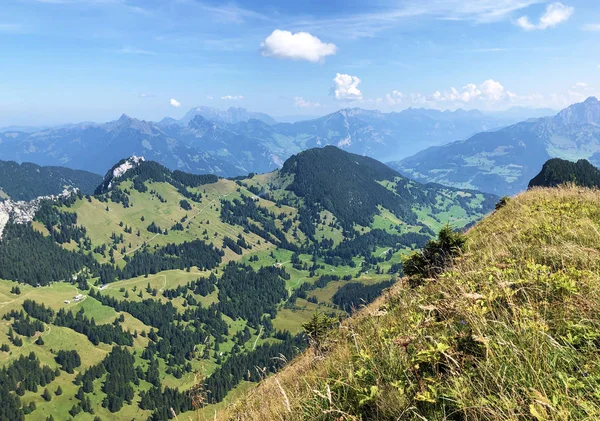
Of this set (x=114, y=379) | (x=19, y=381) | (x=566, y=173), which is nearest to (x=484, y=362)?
(x=566, y=173)

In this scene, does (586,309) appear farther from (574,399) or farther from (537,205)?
(537,205)

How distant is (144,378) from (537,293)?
220 meters

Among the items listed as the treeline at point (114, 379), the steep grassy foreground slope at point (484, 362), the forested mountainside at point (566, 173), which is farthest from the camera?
the treeline at point (114, 379)

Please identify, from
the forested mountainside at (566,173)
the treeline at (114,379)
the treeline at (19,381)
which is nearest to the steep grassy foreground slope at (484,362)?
the forested mountainside at (566,173)

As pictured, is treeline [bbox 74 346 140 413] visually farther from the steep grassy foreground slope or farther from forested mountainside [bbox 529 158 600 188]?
forested mountainside [bbox 529 158 600 188]

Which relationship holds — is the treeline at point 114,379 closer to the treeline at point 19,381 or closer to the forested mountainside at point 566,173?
the treeline at point 19,381

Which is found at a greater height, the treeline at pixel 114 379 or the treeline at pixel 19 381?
the treeline at pixel 19 381

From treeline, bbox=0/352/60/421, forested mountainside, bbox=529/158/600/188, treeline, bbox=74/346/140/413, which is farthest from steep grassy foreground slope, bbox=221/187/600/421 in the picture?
treeline, bbox=74/346/140/413

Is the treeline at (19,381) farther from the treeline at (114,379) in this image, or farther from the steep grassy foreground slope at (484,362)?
the steep grassy foreground slope at (484,362)

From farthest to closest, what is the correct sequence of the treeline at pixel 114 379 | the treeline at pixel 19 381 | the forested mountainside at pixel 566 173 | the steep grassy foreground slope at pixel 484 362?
the treeline at pixel 114 379 → the forested mountainside at pixel 566 173 → the treeline at pixel 19 381 → the steep grassy foreground slope at pixel 484 362

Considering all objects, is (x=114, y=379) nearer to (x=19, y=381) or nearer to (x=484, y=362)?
(x=19, y=381)

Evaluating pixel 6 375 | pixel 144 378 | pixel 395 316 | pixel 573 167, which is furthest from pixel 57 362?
pixel 573 167

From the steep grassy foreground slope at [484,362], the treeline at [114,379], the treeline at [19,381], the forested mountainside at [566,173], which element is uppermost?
the steep grassy foreground slope at [484,362]

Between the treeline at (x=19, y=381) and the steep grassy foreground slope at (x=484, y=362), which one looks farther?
the treeline at (x=19, y=381)
